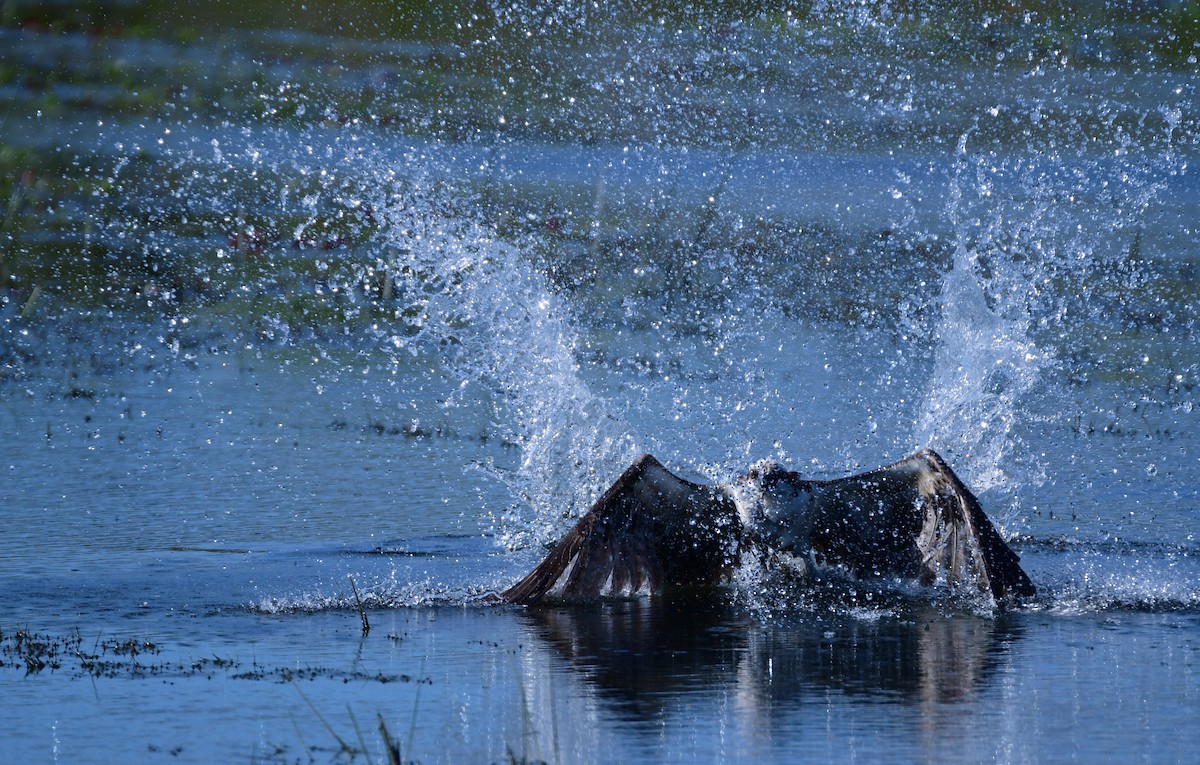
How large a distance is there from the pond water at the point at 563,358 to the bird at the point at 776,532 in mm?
187

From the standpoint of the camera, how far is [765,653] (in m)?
7.00

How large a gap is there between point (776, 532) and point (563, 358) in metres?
1.97

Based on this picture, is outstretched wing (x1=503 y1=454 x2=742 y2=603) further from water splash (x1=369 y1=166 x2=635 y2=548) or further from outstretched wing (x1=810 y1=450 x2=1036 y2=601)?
water splash (x1=369 y1=166 x2=635 y2=548)

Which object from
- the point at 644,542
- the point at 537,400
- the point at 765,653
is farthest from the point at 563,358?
the point at 765,653

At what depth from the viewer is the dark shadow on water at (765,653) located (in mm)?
6336

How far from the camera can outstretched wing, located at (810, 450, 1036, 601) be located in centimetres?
786

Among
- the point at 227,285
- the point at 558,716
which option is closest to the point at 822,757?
the point at 558,716

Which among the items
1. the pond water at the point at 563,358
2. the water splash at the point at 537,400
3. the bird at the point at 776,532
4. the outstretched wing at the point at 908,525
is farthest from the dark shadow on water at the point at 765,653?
the water splash at the point at 537,400

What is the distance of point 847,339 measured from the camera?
1533 cm

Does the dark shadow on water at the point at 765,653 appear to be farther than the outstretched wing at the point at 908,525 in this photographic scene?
No

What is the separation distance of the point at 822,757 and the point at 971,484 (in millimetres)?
4798

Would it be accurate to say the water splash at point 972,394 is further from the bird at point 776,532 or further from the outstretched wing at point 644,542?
the outstretched wing at point 644,542

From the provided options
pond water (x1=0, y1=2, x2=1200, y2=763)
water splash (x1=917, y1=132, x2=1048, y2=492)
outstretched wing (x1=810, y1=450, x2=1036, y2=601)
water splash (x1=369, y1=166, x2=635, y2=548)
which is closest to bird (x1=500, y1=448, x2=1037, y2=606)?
outstretched wing (x1=810, y1=450, x2=1036, y2=601)

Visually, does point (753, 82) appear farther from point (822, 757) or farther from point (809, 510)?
point (822, 757)
